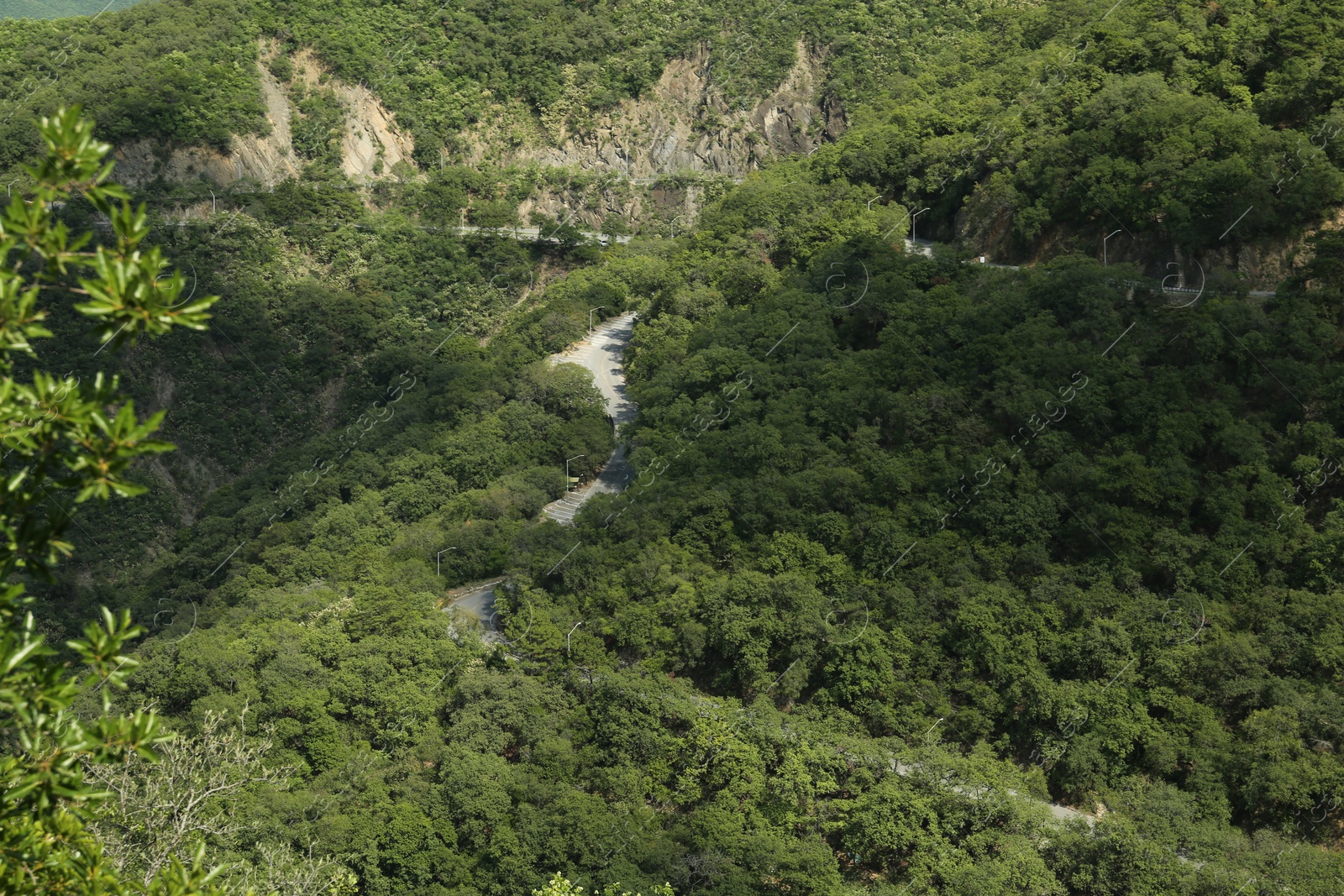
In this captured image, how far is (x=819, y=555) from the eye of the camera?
127 feet

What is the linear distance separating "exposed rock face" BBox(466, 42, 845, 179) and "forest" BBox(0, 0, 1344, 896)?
2829 centimetres

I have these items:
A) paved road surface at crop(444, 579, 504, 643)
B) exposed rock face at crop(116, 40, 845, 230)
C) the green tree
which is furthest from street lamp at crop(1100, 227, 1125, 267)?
exposed rock face at crop(116, 40, 845, 230)

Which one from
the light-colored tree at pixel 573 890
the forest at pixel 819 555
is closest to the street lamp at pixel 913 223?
the forest at pixel 819 555

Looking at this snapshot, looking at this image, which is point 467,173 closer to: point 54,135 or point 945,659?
point 945,659

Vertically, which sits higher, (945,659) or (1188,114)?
(1188,114)

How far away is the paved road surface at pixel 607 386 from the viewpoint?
171 feet

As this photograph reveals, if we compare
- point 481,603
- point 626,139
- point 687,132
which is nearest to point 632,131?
point 626,139

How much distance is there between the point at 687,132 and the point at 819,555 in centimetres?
6616

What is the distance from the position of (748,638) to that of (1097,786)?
10.3 metres

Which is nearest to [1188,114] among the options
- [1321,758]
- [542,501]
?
[1321,758]

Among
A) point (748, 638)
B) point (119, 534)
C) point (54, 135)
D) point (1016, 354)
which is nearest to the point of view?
point (54, 135)

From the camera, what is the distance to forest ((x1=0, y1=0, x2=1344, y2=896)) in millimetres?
26391

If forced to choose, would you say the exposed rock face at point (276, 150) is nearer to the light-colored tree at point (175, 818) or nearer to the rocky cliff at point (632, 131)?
the rocky cliff at point (632, 131)

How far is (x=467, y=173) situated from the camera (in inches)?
3595
